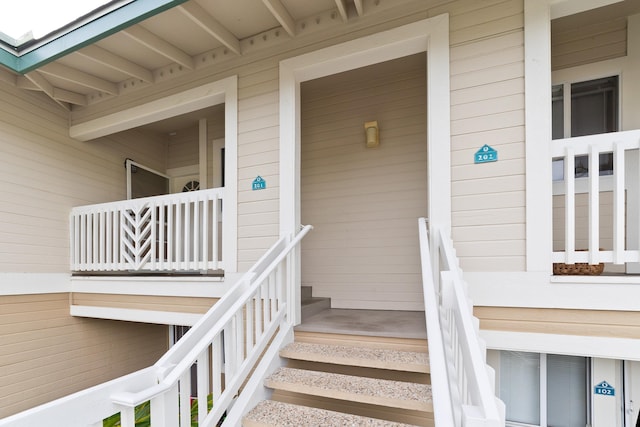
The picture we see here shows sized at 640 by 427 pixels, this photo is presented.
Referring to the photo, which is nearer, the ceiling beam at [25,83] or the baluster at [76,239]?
the ceiling beam at [25,83]

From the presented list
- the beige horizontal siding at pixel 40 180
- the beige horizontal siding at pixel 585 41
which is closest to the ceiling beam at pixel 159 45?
the beige horizontal siding at pixel 40 180

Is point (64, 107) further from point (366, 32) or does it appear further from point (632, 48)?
point (632, 48)

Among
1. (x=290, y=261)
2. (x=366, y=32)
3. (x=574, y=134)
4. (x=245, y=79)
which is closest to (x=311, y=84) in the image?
(x=245, y=79)

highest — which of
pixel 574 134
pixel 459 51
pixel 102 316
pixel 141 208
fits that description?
pixel 459 51

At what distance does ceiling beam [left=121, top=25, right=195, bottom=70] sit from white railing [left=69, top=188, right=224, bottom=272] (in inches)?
54.9

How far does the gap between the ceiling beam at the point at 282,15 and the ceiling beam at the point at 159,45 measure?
122 cm

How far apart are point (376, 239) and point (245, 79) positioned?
2.37 meters

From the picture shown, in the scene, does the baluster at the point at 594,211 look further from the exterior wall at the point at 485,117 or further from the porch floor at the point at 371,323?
the porch floor at the point at 371,323

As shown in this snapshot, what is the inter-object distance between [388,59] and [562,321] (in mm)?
2412

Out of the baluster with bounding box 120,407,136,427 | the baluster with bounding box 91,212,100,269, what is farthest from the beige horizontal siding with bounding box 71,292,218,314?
the baluster with bounding box 120,407,136,427

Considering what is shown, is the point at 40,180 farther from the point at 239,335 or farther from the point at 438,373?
the point at 438,373

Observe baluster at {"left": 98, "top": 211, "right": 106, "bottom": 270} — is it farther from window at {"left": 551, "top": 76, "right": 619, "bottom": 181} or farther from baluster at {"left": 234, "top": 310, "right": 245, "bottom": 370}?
window at {"left": 551, "top": 76, "right": 619, "bottom": 181}

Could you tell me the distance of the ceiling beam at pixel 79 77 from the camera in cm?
353

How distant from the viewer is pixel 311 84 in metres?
4.25
